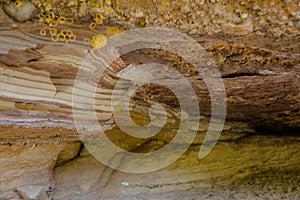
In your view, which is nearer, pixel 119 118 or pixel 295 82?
pixel 295 82

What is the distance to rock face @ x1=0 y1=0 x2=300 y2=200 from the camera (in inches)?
61.7

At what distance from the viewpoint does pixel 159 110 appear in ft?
7.19

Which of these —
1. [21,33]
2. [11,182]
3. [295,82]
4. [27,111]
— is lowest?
[11,182]

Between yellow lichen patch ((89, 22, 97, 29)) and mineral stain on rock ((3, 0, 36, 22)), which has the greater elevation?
mineral stain on rock ((3, 0, 36, 22))

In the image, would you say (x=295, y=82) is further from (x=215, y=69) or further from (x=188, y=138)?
(x=188, y=138)

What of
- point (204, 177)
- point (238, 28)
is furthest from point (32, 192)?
point (238, 28)

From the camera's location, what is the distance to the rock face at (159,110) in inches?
61.7

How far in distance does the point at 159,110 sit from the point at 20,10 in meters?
1.09

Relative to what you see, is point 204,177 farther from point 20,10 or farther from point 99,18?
point 20,10

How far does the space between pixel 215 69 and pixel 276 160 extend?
700 millimetres

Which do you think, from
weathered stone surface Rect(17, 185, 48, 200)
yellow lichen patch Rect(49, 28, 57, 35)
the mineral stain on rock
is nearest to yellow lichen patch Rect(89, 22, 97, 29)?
yellow lichen patch Rect(49, 28, 57, 35)

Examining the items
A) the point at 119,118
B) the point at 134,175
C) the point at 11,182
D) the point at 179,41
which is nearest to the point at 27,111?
the point at 11,182

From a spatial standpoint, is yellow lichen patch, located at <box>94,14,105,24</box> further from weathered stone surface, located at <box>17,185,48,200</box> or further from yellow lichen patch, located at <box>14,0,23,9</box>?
weathered stone surface, located at <box>17,185,48,200</box>

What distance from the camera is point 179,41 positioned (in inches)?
63.8
